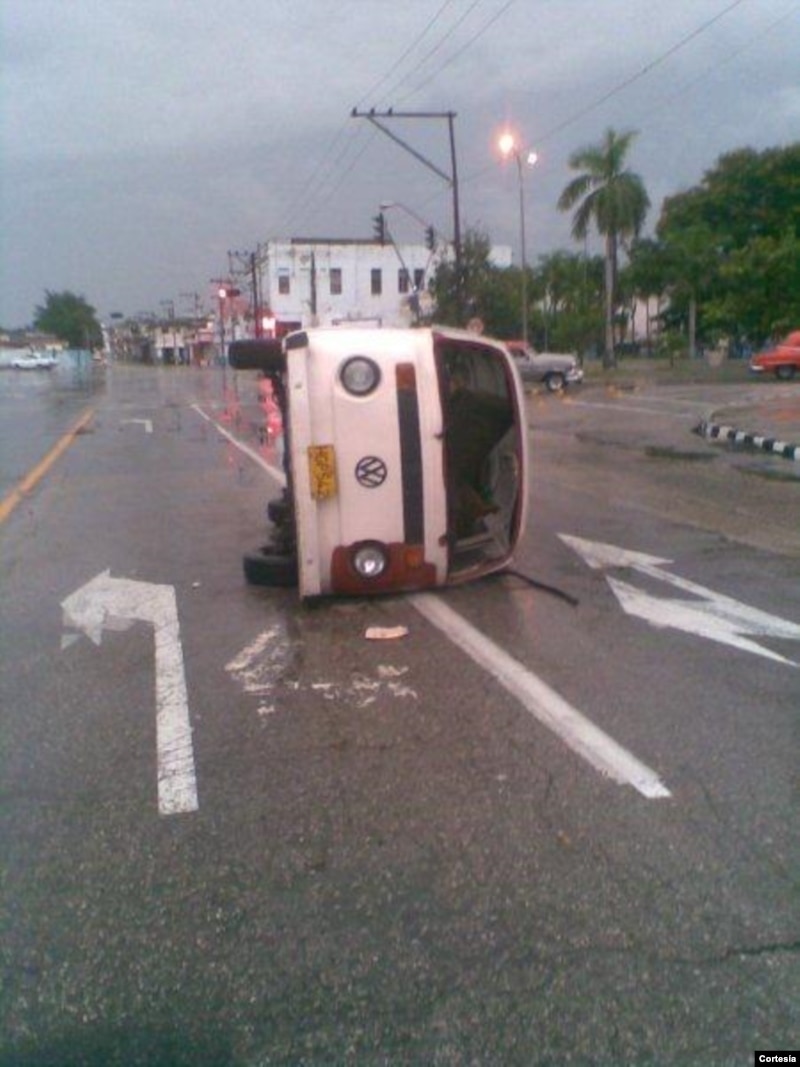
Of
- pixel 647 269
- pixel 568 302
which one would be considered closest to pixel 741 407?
pixel 647 269

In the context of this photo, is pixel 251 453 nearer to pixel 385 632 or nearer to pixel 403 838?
pixel 385 632

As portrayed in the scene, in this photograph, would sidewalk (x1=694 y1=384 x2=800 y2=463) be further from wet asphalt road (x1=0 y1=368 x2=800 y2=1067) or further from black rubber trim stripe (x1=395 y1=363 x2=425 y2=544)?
black rubber trim stripe (x1=395 y1=363 x2=425 y2=544)

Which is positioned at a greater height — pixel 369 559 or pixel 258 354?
pixel 258 354

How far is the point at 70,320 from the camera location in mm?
165875

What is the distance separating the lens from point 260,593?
28.7ft

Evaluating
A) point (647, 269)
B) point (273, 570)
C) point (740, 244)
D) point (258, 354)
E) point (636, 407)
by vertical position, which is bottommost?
point (636, 407)

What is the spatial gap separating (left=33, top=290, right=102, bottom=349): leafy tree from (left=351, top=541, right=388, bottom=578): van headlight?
161174 millimetres

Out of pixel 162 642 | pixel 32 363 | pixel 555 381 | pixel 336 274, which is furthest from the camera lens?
pixel 32 363

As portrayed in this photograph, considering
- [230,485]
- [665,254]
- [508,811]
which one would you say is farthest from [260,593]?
[665,254]

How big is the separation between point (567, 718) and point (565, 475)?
1063cm

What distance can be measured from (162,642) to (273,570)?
5.08 ft

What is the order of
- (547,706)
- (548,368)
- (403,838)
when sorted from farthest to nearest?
(548,368) < (547,706) < (403,838)

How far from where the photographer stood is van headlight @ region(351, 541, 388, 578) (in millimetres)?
7699

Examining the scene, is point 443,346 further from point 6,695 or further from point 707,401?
point 707,401
